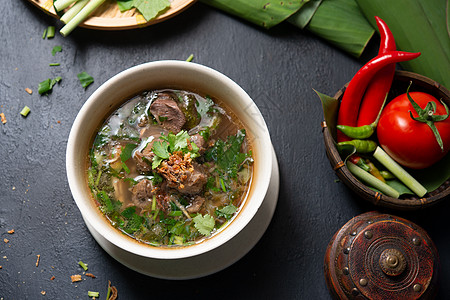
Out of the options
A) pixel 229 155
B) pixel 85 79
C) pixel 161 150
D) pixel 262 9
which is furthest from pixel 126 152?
pixel 262 9

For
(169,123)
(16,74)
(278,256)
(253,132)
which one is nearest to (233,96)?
(253,132)

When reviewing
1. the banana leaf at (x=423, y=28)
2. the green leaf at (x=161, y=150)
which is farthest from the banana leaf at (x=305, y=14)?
the green leaf at (x=161, y=150)

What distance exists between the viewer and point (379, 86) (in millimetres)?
2604

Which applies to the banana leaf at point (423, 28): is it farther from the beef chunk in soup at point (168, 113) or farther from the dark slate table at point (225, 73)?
the beef chunk in soup at point (168, 113)

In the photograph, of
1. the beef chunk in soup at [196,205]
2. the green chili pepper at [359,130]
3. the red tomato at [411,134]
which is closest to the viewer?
the beef chunk in soup at [196,205]

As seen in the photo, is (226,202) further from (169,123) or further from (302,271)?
(302,271)

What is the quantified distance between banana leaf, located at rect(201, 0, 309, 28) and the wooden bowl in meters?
0.53

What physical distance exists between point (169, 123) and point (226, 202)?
0.45 m

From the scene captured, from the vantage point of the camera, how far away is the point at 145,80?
7.61 feet

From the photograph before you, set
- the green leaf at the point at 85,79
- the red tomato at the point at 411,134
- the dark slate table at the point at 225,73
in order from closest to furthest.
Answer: the red tomato at the point at 411,134
the dark slate table at the point at 225,73
the green leaf at the point at 85,79

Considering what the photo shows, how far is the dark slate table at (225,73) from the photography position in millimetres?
2680

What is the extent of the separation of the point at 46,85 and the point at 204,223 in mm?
1213

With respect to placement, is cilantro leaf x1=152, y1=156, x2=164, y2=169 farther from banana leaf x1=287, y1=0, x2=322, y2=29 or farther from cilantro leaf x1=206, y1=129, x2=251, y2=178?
banana leaf x1=287, y1=0, x2=322, y2=29

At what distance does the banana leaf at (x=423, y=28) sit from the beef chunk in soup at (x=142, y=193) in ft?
4.83
